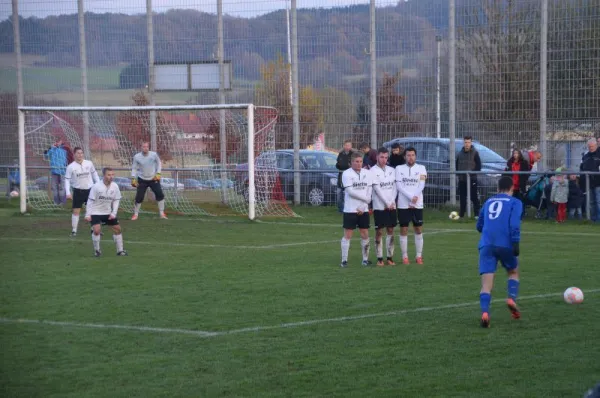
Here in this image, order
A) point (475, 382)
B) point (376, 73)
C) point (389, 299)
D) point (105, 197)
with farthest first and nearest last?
point (376, 73)
point (105, 197)
point (389, 299)
point (475, 382)

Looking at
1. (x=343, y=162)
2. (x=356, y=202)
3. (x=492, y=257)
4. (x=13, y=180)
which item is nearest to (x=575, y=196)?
(x=343, y=162)

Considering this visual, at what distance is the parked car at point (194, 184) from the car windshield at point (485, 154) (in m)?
7.10

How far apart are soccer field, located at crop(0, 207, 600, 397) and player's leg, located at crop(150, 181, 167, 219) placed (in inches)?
209

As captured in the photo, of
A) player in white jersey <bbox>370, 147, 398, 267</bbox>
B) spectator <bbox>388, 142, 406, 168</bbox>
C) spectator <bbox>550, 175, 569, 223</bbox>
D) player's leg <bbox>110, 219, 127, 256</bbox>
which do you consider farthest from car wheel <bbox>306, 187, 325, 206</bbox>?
player in white jersey <bbox>370, 147, 398, 267</bbox>

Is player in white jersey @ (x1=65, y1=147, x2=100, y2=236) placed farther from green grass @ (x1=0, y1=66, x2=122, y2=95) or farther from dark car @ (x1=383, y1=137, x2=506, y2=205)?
green grass @ (x1=0, y1=66, x2=122, y2=95)

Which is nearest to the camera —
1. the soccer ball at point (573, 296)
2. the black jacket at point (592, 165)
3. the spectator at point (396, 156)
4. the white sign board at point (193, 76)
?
the soccer ball at point (573, 296)

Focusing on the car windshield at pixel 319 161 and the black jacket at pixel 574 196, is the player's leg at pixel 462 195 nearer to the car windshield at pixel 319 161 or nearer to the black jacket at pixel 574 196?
the black jacket at pixel 574 196

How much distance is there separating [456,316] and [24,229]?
14026 mm

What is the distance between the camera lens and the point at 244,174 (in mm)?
24562

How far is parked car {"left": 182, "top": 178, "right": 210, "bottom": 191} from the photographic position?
25.1m

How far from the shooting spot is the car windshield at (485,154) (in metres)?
24.4

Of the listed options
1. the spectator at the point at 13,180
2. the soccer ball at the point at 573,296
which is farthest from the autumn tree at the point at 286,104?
the soccer ball at the point at 573,296

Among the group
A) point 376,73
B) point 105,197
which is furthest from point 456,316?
point 376,73

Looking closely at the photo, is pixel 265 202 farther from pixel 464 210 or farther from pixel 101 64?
pixel 101 64
